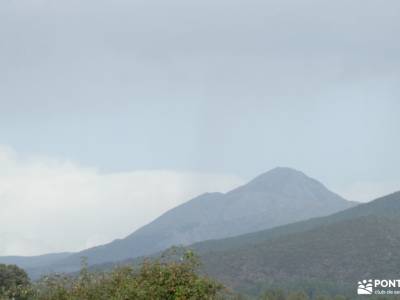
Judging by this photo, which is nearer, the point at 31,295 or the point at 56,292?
the point at 56,292

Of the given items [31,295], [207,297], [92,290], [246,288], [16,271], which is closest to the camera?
[207,297]

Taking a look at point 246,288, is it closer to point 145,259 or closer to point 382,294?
point 382,294

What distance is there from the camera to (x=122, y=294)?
35.6m

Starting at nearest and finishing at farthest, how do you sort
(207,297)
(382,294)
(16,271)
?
(207,297)
(16,271)
(382,294)

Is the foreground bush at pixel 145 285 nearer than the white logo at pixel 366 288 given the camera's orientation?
Yes

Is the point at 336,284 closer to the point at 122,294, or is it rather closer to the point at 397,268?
the point at 397,268

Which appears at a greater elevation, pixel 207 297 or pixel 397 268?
pixel 397 268

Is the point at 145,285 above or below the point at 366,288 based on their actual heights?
below

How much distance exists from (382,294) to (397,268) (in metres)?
49.8

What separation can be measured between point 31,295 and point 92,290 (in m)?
5.60

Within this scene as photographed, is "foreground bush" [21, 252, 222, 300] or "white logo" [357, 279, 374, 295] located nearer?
"foreground bush" [21, 252, 222, 300]

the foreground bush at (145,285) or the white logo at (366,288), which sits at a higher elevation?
the white logo at (366,288)

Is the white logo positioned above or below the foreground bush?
above

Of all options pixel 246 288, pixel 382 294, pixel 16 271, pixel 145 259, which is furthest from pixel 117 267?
pixel 246 288
